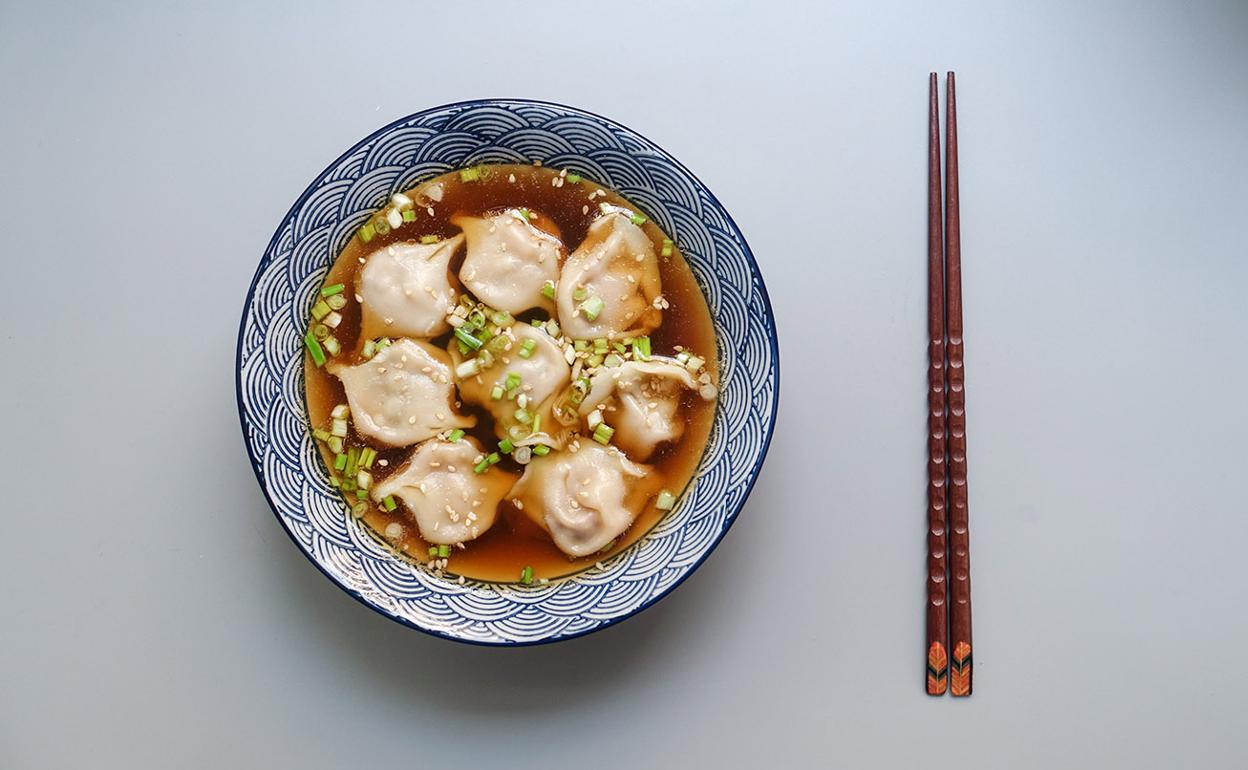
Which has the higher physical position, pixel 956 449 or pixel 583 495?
pixel 956 449

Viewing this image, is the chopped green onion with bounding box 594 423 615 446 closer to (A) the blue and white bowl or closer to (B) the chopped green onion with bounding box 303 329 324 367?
(A) the blue and white bowl

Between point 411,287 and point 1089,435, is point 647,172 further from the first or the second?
point 1089,435

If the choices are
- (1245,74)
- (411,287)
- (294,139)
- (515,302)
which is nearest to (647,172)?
(515,302)

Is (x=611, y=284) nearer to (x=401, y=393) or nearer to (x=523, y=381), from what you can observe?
(x=523, y=381)

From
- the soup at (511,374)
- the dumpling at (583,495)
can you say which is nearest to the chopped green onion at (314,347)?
the soup at (511,374)

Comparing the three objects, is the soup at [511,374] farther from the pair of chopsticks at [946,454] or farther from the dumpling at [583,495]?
the pair of chopsticks at [946,454]

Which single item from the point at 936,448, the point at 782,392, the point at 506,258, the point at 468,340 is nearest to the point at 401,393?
the point at 468,340

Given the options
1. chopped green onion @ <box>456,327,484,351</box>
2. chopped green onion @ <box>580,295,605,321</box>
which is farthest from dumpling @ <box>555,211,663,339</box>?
chopped green onion @ <box>456,327,484,351</box>

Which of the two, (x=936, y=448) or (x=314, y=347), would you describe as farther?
(x=936, y=448)
